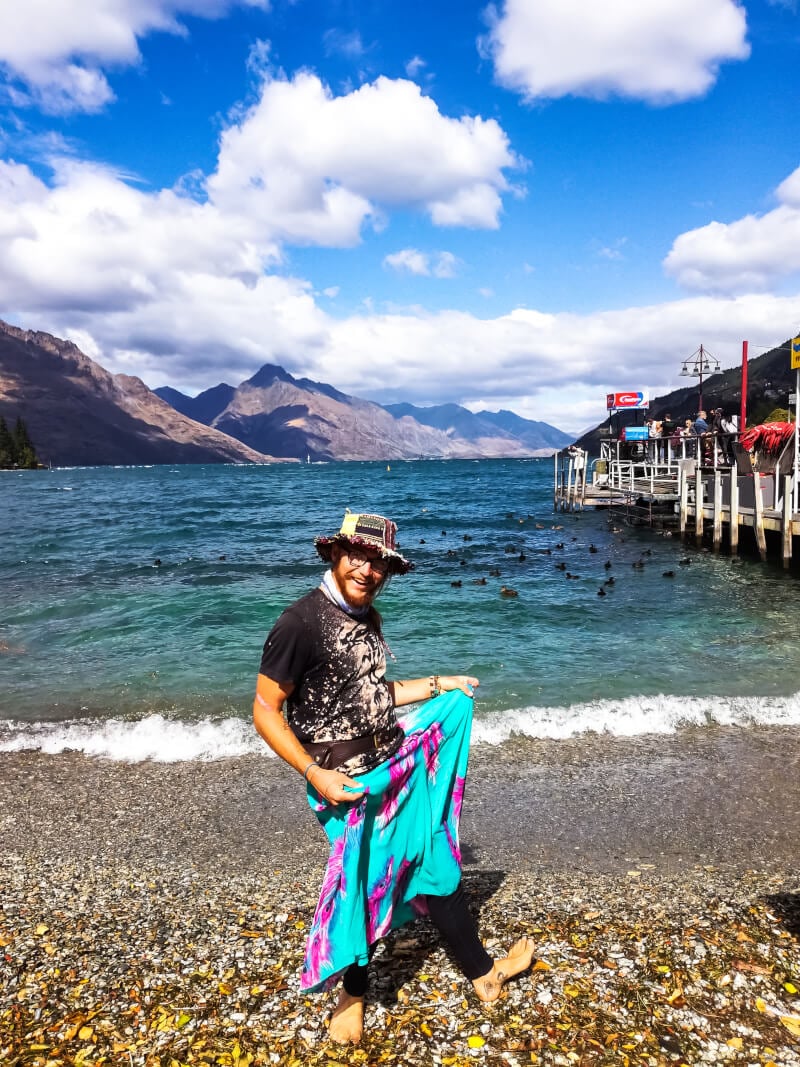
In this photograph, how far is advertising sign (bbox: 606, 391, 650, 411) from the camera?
60.5 m

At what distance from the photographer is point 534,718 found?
33.5 ft

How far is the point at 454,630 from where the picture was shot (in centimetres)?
1688

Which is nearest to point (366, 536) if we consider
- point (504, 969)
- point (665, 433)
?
point (504, 969)

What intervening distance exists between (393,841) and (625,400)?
2464 inches

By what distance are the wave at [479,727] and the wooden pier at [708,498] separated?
15.5m

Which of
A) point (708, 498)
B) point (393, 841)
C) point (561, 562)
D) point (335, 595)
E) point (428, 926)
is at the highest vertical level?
point (335, 595)

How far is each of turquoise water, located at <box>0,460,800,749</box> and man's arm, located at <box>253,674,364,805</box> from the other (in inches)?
272

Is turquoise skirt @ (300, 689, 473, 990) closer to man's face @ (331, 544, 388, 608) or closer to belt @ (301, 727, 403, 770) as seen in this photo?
belt @ (301, 727, 403, 770)

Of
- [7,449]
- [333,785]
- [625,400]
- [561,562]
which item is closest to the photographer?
[333,785]

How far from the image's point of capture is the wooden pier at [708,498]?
24.8m

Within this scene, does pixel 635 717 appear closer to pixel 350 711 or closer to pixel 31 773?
pixel 350 711

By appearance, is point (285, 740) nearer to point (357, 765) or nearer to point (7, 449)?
point (357, 765)

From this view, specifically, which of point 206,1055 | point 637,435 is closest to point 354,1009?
point 206,1055

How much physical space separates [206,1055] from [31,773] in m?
6.18
